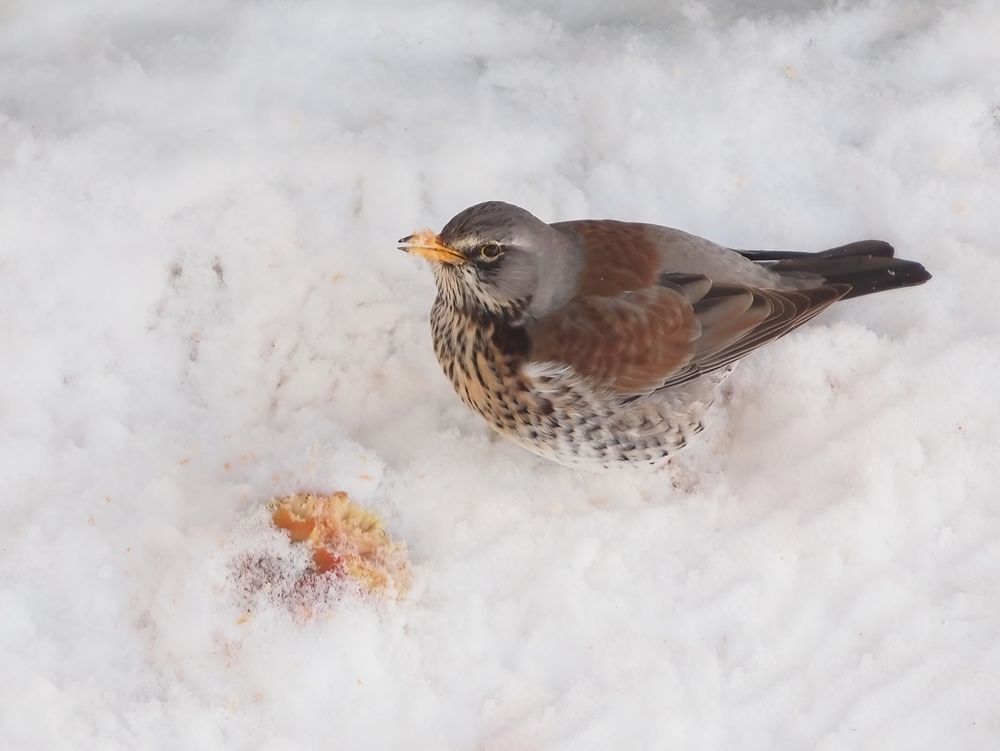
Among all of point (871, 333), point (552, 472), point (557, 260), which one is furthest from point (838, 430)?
point (557, 260)

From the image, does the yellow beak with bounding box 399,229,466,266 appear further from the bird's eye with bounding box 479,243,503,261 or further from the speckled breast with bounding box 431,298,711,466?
the speckled breast with bounding box 431,298,711,466

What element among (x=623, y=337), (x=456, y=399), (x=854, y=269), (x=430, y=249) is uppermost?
(x=854, y=269)

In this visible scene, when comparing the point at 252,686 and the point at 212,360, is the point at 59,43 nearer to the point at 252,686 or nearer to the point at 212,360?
the point at 212,360

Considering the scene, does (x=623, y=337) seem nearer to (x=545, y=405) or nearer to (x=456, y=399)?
(x=545, y=405)

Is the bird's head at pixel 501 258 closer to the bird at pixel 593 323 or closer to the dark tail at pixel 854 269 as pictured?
the bird at pixel 593 323

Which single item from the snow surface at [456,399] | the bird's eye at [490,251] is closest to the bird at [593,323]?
the bird's eye at [490,251]

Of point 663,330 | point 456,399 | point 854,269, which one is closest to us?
point 663,330

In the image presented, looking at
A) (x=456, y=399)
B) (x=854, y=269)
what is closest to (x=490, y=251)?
(x=456, y=399)
